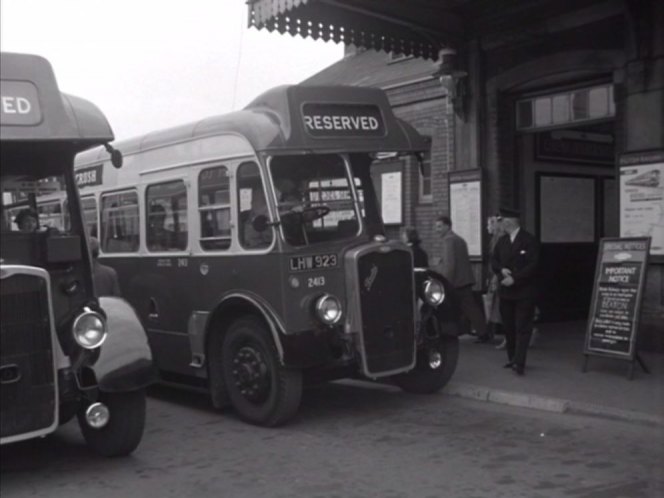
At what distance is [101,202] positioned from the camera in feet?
35.2

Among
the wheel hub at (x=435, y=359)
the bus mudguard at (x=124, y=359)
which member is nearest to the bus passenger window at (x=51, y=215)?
the bus mudguard at (x=124, y=359)

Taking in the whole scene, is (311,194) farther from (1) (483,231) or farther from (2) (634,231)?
(1) (483,231)

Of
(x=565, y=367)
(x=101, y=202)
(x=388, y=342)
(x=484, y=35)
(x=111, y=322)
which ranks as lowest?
(x=565, y=367)

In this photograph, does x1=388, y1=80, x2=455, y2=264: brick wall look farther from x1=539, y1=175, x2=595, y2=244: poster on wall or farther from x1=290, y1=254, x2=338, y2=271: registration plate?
x1=290, y1=254, x2=338, y2=271: registration plate

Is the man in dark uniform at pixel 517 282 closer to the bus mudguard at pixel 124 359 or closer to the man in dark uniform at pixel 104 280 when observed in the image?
the man in dark uniform at pixel 104 280

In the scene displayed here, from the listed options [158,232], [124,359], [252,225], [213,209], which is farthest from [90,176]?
[124,359]

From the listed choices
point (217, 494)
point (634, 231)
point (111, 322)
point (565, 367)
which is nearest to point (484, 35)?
point (634, 231)

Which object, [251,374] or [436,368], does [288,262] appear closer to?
[251,374]

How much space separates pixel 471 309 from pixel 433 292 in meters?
3.45

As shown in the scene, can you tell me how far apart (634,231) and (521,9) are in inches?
145

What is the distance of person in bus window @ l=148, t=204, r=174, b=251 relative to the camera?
950cm

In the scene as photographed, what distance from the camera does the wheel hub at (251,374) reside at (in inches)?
317

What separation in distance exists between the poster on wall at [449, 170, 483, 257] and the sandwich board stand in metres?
3.34

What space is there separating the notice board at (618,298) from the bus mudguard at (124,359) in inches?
208
